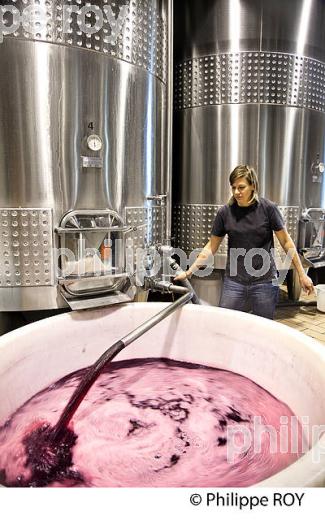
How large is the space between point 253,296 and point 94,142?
4.60 feet

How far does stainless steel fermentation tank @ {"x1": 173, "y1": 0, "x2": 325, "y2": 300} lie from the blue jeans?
84 centimetres

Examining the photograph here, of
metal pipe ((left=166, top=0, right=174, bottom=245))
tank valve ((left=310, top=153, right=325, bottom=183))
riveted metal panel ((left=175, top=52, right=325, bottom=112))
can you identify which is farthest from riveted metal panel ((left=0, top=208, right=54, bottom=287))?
tank valve ((left=310, top=153, right=325, bottom=183))

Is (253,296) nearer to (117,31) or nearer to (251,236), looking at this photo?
(251,236)

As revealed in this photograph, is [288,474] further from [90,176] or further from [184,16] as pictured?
[184,16]

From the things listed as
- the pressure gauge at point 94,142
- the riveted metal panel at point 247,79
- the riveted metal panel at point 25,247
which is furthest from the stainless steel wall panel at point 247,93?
the riveted metal panel at point 25,247

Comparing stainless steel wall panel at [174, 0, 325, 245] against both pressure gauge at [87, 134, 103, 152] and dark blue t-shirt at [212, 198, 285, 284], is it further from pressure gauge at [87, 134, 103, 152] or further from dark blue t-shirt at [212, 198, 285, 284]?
pressure gauge at [87, 134, 103, 152]

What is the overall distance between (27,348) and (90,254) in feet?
2.03

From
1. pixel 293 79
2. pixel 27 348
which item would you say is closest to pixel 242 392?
pixel 27 348

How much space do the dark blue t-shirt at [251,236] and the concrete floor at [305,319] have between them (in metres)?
→ 1.19

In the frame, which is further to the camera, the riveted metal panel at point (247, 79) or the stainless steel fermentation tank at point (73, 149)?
the riveted metal panel at point (247, 79)

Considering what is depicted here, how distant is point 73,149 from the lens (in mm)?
1992

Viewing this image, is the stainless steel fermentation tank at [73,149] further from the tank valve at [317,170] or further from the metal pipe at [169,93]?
the tank valve at [317,170]

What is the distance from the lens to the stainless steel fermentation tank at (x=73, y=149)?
6.16ft

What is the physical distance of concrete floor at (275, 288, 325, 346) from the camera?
3322 millimetres
